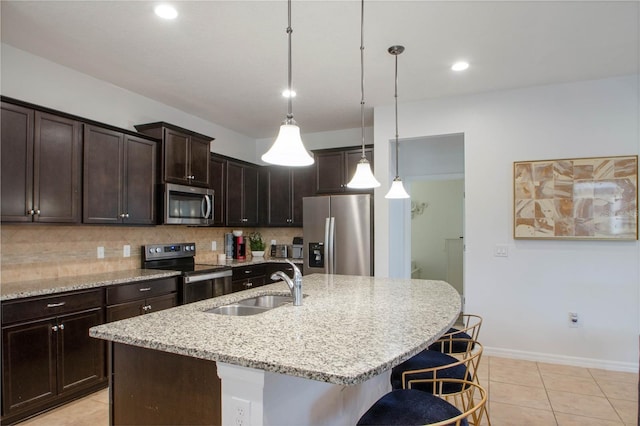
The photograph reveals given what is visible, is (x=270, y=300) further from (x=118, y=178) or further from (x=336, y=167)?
(x=336, y=167)

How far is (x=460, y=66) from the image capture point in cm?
312

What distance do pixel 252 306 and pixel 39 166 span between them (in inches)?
75.9

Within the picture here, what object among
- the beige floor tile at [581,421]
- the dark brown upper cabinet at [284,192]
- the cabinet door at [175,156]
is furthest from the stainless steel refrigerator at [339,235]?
the beige floor tile at [581,421]

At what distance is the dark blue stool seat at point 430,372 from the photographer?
170 centimetres

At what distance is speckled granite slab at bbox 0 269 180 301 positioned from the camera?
93.4 inches

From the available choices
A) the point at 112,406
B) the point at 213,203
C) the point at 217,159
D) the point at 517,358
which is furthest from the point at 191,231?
the point at 517,358

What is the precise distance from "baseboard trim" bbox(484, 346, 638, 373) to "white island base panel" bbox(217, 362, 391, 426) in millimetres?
2601

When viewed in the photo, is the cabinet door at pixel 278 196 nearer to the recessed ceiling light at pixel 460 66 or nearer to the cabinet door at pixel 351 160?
the cabinet door at pixel 351 160

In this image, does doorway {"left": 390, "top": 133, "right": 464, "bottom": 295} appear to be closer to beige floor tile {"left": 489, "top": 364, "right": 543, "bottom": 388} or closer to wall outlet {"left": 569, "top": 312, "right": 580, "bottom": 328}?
beige floor tile {"left": 489, "top": 364, "right": 543, "bottom": 388}

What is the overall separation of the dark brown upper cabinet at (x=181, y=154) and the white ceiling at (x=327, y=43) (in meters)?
0.42

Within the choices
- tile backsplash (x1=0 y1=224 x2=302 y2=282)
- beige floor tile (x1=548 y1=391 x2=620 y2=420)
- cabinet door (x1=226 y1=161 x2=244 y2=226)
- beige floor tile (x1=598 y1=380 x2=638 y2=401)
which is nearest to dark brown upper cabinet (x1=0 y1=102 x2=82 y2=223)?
tile backsplash (x1=0 y1=224 x2=302 y2=282)

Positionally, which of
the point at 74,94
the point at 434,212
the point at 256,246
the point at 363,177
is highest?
the point at 74,94

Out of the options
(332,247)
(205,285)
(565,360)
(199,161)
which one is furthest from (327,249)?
(565,360)

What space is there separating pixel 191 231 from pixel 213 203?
0.50 m
